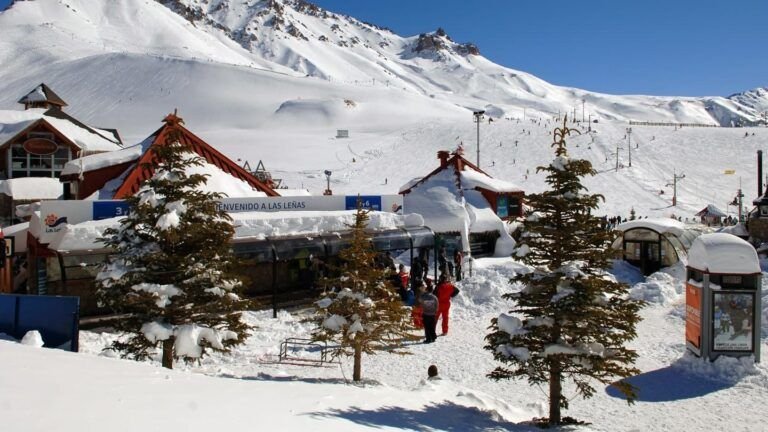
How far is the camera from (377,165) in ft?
200

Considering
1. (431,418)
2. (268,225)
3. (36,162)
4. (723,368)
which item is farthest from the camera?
(36,162)

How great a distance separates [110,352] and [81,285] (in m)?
4.88

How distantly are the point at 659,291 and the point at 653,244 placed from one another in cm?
494

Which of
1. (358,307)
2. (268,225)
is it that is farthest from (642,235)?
(358,307)

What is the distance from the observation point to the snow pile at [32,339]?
914 centimetres

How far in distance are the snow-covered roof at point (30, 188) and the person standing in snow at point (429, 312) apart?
19.7 m

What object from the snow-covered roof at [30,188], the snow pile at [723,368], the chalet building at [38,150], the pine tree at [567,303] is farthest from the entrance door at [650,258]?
the chalet building at [38,150]

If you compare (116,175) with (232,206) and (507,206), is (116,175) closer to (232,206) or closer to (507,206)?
(232,206)

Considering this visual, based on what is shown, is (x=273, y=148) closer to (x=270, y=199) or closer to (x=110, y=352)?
(x=270, y=199)

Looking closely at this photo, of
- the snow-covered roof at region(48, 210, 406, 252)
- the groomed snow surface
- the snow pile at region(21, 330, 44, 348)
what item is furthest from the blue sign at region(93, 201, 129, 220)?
the snow pile at region(21, 330, 44, 348)

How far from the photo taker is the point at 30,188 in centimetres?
2644

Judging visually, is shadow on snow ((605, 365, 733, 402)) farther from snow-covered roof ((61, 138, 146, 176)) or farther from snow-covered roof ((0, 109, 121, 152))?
snow-covered roof ((0, 109, 121, 152))

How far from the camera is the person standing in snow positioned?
1298cm

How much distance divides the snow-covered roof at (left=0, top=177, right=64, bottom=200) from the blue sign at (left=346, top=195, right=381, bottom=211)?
14.1 metres
